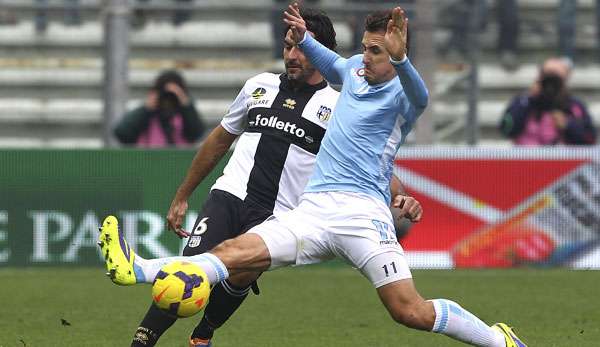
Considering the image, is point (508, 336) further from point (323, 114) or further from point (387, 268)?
point (323, 114)

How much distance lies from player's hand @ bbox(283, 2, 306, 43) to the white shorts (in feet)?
3.13

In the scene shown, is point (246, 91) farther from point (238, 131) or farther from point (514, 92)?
point (514, 92)

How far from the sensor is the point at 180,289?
6.46 m

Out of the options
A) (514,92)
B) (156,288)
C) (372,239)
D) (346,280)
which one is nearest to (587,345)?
(372,239)

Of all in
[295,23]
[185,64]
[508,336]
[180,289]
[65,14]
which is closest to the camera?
[180,289]

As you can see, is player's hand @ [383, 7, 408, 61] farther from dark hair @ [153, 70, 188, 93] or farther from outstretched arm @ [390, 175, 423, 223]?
dark hair @ [153, 70, 188, 93]

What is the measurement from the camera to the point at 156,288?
6.48m

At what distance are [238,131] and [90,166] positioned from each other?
6.43 meters

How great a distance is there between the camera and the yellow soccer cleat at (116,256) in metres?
6.55

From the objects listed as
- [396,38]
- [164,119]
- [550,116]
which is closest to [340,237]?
[396,38]

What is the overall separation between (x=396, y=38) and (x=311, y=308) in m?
4.55

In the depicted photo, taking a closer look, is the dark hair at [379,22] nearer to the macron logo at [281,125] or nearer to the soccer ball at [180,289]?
the macron logo at [281,125]

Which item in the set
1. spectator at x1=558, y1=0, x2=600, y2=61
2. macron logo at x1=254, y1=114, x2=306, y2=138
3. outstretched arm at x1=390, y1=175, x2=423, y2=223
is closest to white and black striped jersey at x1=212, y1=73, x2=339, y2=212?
macron logo at x1=254, y1=114, x2=306, y2=138

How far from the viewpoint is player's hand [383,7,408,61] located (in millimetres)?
6688
